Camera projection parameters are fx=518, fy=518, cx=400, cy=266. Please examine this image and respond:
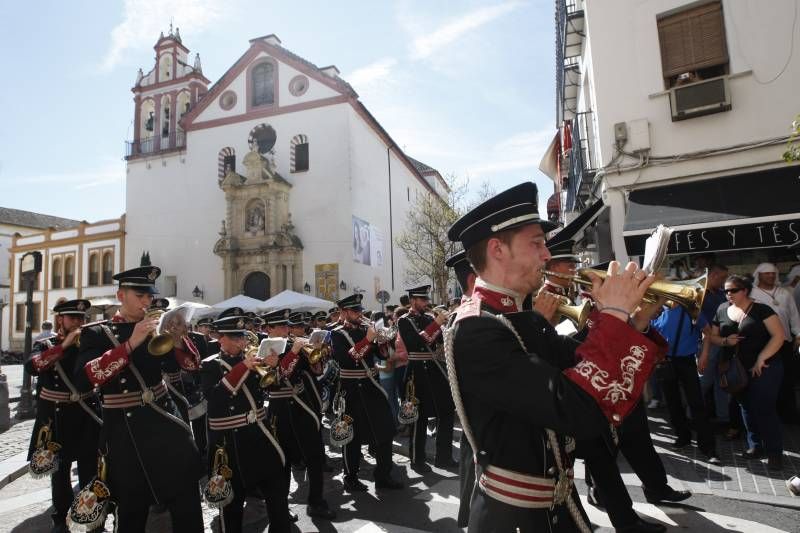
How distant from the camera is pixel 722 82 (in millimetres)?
10102

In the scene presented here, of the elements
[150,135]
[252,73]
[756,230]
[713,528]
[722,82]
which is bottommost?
[713,528]

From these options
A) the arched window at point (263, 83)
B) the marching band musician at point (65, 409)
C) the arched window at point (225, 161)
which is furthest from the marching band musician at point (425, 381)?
the arched window at point (263, 83)

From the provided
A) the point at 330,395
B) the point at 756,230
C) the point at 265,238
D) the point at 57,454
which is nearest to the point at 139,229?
the point at 265,238

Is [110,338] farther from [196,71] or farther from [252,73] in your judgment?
[196,71]

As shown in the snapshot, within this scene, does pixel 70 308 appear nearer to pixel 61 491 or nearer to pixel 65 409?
pixel 65 409

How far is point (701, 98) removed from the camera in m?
10.2

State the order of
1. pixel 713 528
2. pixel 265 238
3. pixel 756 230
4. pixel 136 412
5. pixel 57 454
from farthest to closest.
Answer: pixel 265 238, pixel 756 230, pixel 57 454, pixel 713 528, pixel 136 412

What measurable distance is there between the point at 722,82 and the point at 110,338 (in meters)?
11.3

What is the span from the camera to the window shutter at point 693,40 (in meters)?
10.4

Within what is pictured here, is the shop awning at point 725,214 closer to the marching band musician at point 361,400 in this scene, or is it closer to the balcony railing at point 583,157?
the balcony railing at point 583,157

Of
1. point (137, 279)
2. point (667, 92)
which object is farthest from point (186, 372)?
point (667, 92)

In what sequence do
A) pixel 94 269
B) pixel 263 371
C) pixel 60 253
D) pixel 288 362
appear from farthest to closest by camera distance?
pixel 60 253
pixel 94 269
pixel 288 362
pixel 263 371

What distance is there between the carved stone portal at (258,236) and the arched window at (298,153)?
1127mm

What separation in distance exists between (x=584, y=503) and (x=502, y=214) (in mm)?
4319
